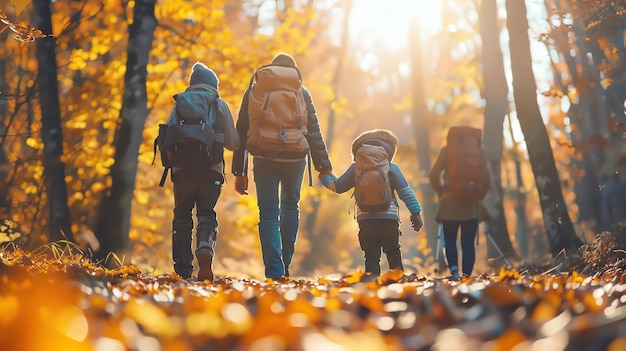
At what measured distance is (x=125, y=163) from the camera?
29.3ft

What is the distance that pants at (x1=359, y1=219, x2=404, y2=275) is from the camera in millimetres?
7102

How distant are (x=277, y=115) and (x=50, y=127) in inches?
138

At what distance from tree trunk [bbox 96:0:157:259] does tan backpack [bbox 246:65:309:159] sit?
2.49 meters

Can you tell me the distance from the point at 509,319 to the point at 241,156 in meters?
4.42

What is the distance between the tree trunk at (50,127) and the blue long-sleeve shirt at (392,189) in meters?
3.43

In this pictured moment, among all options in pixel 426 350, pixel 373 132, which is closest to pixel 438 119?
pixel 373 132

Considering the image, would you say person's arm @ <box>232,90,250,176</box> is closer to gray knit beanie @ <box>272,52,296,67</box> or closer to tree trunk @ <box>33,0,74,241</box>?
gray knit beanie @ <box>272,52,296,67</box>

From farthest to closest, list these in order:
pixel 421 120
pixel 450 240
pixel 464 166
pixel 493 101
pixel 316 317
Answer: pixel 421 120, pixel 493 101, pixel 450 240, pixel 464 166, pixel 316 317

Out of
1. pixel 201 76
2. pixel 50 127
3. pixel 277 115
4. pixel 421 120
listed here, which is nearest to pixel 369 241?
pixel 277 115

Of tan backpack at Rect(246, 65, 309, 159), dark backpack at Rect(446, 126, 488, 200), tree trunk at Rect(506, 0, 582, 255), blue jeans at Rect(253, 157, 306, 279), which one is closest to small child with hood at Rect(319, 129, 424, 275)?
blue jeans at Rect(253, 157, 306, 279)

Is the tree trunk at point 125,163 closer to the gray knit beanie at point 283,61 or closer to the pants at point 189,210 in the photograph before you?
the pants at point 189,210

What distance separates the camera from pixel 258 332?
7.77 ft

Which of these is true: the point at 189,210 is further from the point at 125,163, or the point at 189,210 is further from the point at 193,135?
the point at 125,163

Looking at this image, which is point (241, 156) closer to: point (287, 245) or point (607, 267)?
point (287, 245)
